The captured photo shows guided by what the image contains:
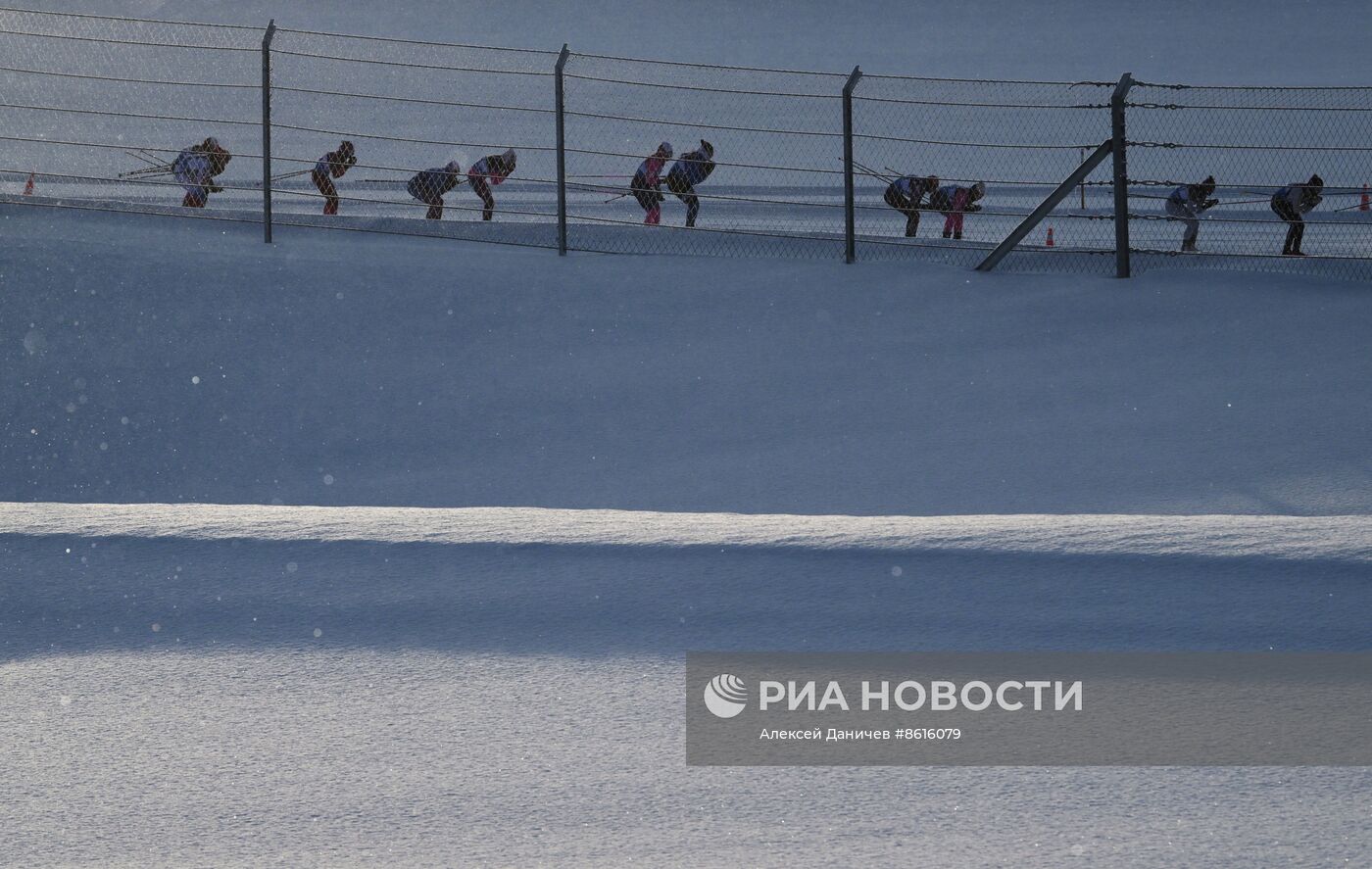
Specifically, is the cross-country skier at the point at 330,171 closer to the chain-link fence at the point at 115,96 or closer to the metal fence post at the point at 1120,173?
the metal fence post at the point at 1120,173

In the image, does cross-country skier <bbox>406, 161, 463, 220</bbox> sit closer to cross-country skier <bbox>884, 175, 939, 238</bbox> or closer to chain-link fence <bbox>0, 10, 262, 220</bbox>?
cross-country skier <bbox>884, 175, 939, 238</bbox>

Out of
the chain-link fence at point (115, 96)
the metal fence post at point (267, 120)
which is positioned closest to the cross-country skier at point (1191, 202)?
the metal fence post at point (267, 120)

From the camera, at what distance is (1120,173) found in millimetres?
9680

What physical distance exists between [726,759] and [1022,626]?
1.12 metres

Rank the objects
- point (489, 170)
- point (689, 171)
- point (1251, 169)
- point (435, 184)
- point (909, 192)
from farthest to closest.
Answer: point (1251, 169) < point (489, 170) < point (435, 184) < point (689, 171) < point (909, 192)

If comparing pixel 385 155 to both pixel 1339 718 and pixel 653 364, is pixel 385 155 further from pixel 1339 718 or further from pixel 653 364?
pixel 1339 718

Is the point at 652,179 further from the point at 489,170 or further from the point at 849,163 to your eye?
the point at 849,163

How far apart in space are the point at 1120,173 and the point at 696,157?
4187 millimetres

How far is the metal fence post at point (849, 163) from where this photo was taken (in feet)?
32.9

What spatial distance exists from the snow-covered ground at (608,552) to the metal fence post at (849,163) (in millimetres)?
1067

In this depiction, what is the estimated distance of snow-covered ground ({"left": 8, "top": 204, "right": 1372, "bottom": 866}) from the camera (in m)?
2.50

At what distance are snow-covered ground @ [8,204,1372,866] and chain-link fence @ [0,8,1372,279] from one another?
1480 mm

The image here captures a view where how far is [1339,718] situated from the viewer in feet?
9.62

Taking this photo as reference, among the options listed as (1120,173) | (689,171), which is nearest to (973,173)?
(689,171)
